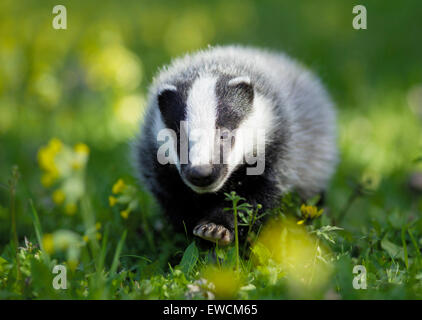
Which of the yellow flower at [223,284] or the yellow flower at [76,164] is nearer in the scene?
the yellow flower at [76,164]

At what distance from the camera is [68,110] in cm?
598

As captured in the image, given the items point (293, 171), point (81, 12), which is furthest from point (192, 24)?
point (293, 171)

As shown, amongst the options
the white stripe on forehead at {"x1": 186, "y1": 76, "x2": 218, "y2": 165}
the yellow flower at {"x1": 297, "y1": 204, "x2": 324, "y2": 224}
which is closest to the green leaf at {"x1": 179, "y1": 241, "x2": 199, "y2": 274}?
the white stripe on forehead at {"x1": 186, "y1": 76, "x2": 218, "y2": 165}

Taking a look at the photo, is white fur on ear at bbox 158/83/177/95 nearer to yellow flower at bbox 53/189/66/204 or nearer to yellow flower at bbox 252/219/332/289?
yellow flower at bbox 53/189/66/204

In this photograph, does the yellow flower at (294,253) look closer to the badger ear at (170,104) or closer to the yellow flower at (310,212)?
the yellow flower at (310,212)

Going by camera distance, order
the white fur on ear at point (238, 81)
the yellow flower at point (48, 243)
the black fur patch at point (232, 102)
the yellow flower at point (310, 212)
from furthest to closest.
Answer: the white fur on ear at point (238, 81) → the black fur patch at point (232, 102) → the yellow flower at point (310, 212) → the yellow flower at point (48, 243)

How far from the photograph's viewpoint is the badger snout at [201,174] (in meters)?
2.90

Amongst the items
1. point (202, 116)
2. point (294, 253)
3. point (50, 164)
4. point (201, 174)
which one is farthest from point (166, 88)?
point (294, 253)

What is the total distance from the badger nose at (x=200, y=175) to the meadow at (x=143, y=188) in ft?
0.59

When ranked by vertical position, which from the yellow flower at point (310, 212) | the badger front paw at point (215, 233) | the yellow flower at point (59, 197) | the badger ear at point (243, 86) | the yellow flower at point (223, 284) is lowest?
the yellow flower at point (223, 284)

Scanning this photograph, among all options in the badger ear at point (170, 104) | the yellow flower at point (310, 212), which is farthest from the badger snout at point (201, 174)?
the yellow flower at point (310, 212)

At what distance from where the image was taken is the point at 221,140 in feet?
10.1

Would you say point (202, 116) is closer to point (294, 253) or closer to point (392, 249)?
point (294, 253)

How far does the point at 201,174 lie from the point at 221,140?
0.30 m
